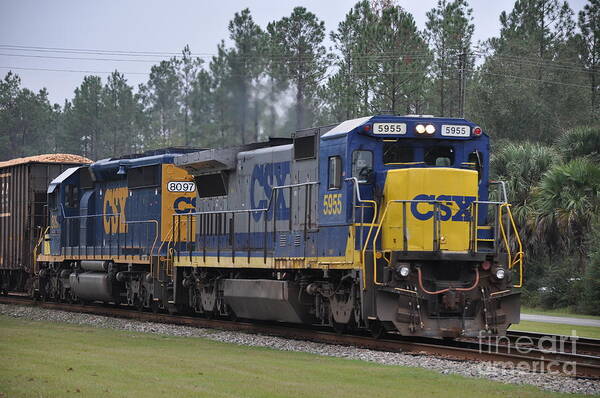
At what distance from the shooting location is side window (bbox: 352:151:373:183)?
17.2 m

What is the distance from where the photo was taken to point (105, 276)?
2662 cm

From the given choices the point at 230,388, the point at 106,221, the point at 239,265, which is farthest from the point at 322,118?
the point at 230,388

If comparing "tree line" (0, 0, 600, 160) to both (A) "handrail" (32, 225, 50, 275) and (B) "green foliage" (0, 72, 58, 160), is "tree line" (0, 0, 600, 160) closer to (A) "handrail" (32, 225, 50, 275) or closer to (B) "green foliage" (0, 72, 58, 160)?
(B) "green foliage" (0, 72, 58, 160)

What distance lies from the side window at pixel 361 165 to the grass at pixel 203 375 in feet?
11.1

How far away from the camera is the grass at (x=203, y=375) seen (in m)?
11.4

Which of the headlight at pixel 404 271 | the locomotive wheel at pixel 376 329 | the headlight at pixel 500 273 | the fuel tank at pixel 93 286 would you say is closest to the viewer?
the headlight at pixel 404 271

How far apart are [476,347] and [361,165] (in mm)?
3809

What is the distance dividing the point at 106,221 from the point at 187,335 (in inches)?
359

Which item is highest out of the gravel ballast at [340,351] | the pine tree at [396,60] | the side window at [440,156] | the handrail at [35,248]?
the pine tree at [396,60]

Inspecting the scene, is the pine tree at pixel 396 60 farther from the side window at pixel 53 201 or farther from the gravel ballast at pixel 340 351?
the gravel ballast at pixel 340 351

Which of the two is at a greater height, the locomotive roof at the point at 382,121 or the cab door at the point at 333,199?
the locomotive roof at the point at 382,121

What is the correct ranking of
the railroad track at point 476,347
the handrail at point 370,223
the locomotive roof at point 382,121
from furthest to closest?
the locomotive roof at point 382,121 → the handrail at point 370,223 → the railroad track at point 476,347

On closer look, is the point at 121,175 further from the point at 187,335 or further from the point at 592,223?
the point at 592,223

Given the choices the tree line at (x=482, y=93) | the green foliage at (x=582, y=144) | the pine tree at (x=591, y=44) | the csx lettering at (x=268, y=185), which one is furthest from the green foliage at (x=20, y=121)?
Result: the csx lettering at (x=268, y=185)
